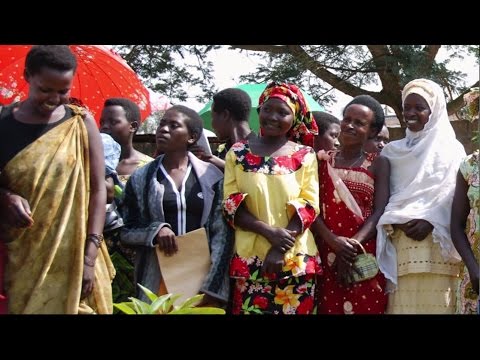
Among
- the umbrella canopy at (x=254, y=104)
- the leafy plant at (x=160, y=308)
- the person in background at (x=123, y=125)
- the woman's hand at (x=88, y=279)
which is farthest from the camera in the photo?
the umbrella canopy at (x=254, y=104)

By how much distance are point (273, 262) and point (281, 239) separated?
0.42 ft

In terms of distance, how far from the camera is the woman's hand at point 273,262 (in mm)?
4168

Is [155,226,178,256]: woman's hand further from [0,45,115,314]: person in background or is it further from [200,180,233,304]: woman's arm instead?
[0,45,115,314]: person in background

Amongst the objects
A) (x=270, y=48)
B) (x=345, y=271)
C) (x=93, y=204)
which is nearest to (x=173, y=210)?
(x=93, y=204)

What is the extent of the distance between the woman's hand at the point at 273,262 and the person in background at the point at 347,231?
1.21ft

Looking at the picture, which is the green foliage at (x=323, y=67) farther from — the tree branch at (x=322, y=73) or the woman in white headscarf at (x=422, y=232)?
the woman in white headscarf at (x=422, y=232)

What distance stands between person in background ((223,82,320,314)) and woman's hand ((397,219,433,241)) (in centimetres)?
56

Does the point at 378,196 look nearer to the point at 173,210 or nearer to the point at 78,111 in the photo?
the point at 173,210

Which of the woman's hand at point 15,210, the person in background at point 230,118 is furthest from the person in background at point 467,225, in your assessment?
the woman's hand at point 15,210

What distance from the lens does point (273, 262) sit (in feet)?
13.7

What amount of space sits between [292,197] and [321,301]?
0.66 metres

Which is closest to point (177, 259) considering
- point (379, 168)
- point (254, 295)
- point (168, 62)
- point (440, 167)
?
point (254, 295)

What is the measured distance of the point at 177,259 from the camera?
4348mm
